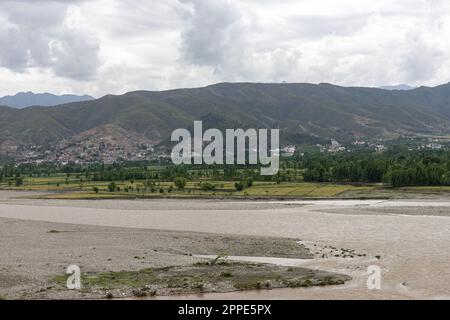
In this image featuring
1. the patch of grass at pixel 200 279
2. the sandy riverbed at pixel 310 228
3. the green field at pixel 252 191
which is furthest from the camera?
the green field at pixel 252 191

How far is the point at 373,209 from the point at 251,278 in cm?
4768

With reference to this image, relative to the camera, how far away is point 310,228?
5925 centimetres

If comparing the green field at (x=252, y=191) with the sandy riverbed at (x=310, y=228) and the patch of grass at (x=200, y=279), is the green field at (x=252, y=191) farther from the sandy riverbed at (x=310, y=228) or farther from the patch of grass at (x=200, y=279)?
the patch of grass at (x=200, y=279)

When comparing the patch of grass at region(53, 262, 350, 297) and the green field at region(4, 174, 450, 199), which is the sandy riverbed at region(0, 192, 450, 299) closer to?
the patch of grass at region(53, 262, 350, 297)

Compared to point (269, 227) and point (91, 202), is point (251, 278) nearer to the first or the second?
point (269, 227)

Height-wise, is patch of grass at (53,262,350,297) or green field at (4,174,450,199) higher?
green field at (4,174,450,199)

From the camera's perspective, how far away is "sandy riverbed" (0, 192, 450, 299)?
33125mm

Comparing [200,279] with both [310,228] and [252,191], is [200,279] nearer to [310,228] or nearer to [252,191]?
[310,228]

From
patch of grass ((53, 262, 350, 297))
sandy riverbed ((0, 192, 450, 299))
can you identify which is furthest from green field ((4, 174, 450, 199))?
patch of grass ((53, 262, 350, 297))

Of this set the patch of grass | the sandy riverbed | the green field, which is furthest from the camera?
the green field

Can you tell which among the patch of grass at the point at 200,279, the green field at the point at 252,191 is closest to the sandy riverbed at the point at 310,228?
the patch of grass at the point at 200,279

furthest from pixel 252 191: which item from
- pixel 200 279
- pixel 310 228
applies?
pixel 200 279

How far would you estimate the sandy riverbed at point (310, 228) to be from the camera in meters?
33.1

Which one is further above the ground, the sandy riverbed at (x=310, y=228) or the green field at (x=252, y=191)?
the green field at (x=252, y=191)
